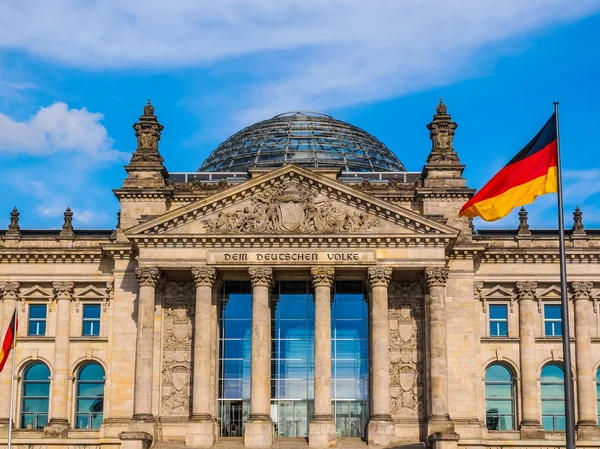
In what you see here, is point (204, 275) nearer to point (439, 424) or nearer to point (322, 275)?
point (322, 275)

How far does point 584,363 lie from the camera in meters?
68.4

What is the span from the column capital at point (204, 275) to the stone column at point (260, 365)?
2244mm

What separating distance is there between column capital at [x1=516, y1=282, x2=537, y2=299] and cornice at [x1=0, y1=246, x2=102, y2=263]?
26.7m

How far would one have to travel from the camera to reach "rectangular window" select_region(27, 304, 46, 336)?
70.2m

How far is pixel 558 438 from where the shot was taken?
2638 inches

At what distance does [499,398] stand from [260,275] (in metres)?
17.4

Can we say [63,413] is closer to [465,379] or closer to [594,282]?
[465,379]

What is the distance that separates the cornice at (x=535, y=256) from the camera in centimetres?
6931

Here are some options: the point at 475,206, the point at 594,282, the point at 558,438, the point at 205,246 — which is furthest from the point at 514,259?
the point at 475,206

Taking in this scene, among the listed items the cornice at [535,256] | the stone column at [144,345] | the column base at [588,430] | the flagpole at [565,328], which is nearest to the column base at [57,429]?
the stone column at [144,345]

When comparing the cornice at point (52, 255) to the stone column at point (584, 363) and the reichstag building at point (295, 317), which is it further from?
the stone column at point (584, 363)

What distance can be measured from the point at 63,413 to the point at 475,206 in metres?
35.0

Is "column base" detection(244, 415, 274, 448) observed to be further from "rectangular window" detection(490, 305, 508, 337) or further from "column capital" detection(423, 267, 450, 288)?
"rectangular window" detection(490, 305, 508, 337)

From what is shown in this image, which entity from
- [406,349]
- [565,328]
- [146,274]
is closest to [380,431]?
[406,349]
